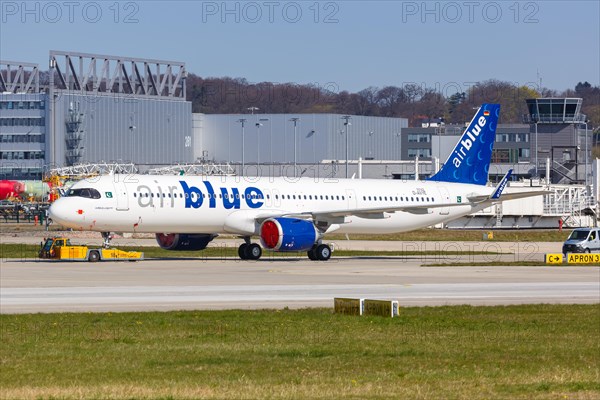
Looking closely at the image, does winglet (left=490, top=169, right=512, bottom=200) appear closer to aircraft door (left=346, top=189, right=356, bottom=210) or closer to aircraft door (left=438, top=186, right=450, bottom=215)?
aircraft door (left=438, top=186, right=450, bottom=215)

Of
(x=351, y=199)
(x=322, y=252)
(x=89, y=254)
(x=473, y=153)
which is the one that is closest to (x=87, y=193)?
(x=89, y=254)

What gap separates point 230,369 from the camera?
19828 mm

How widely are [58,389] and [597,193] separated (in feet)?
322

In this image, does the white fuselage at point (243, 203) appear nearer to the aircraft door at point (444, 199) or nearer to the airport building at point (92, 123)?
the aircraft door at point (444, 199)

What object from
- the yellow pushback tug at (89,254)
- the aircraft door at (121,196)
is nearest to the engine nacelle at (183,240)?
the yellow pushback tug at (89,254)

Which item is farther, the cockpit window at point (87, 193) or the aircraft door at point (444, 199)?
the aircraft door at point (444, 199)

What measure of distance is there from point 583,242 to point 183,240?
2208 centimetres

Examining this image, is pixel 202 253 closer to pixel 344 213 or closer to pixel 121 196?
pixel 344 213

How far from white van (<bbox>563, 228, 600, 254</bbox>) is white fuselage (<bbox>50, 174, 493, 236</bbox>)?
555 centimetres

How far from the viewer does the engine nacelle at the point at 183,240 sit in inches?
2362

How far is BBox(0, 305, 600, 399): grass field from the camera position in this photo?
17.6m

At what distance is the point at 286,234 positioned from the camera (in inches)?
2174

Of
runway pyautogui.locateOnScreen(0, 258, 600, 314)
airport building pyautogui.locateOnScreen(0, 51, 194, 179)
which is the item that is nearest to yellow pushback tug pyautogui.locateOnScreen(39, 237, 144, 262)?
runway pyautogui.locateOnScreen(0, 258, 600, 314)

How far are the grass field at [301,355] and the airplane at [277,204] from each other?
82.3 ft
